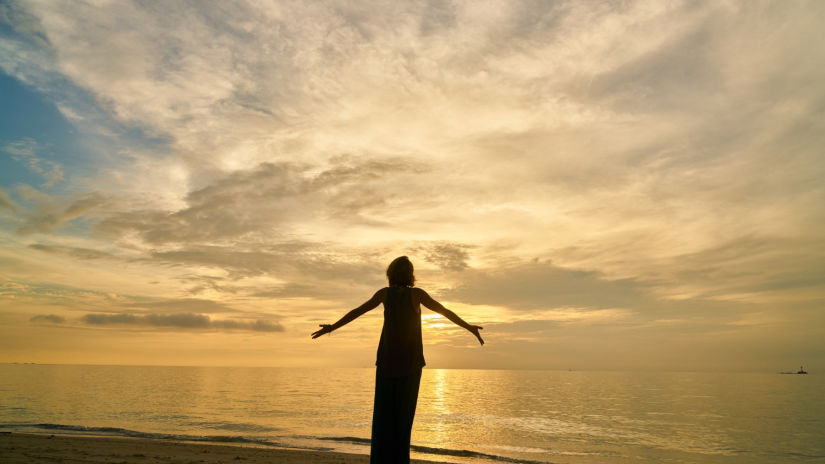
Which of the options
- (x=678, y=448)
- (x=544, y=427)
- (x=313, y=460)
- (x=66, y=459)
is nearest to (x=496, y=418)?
(x=544, y=427)

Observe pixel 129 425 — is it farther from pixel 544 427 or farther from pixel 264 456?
pixel 544 427

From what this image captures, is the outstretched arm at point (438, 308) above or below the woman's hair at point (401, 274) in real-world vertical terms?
below

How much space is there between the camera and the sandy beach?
12.9 m

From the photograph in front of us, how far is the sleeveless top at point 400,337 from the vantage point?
5.48m

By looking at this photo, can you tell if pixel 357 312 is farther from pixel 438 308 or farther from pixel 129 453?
pixel 129 453

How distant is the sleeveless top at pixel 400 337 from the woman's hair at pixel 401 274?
0.09m

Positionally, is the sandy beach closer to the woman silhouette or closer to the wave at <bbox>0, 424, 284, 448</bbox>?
the wave at <bbox>0, 424, 284, 448</bbox>

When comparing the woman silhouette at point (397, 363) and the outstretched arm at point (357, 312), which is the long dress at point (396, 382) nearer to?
the woman silhouette at point (397, 363)

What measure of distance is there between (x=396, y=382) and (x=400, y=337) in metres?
0.52

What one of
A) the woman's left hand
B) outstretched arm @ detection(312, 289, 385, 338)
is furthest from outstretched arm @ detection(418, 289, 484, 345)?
the woman's left hand

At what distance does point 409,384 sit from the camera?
543 centimetres

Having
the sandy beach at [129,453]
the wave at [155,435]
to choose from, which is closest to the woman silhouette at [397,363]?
the sandy beach at [129,453]

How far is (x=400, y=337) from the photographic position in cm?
560

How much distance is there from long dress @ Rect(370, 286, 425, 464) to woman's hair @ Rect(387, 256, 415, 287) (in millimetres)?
201
